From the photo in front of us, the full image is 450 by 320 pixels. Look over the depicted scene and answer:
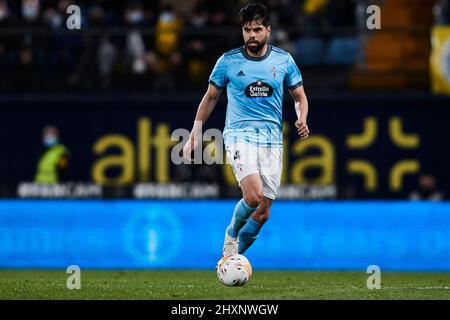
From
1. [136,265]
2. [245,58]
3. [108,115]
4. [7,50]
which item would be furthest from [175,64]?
[245,58]

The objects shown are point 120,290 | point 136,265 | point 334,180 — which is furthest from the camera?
point 334,180

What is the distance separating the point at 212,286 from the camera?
12.1m

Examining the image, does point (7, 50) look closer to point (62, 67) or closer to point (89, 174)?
point (62, 67)

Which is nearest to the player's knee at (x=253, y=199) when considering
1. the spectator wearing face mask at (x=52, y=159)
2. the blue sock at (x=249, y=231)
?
the blue sock at (x=249, y=231)

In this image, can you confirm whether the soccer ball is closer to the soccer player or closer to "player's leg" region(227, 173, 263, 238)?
the soccer player

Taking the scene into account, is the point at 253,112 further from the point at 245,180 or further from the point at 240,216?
the point at 240,216

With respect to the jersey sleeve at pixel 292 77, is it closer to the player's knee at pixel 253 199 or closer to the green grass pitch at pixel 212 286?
the player's knee at pixel 253 199

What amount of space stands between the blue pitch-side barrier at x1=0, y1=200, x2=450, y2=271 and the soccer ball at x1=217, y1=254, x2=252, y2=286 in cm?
565

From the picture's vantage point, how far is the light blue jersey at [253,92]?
11633mm

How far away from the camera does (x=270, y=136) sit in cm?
1173

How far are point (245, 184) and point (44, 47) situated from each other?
9.41m

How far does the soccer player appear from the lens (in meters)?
11.5

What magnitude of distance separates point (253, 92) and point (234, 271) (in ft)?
5.99

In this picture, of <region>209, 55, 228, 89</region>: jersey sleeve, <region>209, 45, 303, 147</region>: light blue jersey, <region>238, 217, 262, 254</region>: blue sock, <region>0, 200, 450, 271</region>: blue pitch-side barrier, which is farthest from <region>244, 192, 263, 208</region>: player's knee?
<region>0, 200, 450, 271</region>: blue pitch-side barrier
